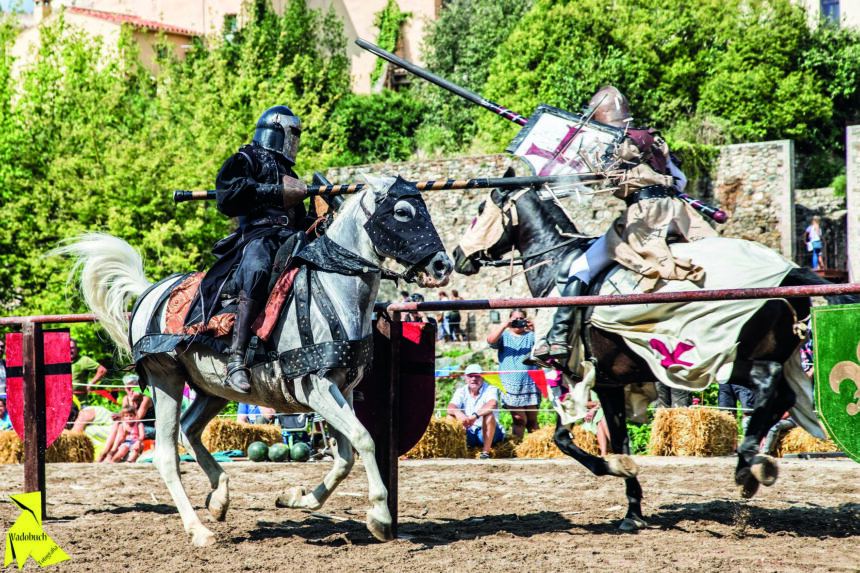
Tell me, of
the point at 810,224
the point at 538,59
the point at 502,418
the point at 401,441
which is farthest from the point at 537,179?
the point at 538,59

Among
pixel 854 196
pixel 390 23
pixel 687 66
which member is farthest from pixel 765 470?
pixel 390 23

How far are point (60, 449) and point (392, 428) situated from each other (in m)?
6.68

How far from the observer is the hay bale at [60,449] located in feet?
38.1

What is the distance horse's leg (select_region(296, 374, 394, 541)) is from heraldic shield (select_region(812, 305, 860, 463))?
249 centimetres

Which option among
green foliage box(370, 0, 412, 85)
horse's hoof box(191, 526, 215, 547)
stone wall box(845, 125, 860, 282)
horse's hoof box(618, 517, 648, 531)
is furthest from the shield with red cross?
green foliage box(370, 0, 412, 85)

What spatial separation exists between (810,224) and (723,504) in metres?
24.3

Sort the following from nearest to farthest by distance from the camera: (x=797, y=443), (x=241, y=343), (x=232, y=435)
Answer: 1. (x=241, y=343)
2. (x=797, y=443)
3. (x=232, y=435)

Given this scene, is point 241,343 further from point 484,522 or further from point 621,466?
point 621,466

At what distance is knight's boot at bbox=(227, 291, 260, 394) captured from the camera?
6.16 m

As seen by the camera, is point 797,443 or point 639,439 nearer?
point 797,443

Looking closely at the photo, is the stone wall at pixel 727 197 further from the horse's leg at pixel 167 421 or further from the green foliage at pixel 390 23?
the green foliage at pixel 390 23

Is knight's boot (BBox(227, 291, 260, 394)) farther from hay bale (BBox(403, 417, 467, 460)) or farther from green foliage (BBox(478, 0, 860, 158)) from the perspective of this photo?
green foliage (BBox(478, 0, 860, 158))

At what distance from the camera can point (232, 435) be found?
12.2 m

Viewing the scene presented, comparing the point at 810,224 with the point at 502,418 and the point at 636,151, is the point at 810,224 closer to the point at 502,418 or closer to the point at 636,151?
the point at 502,418
